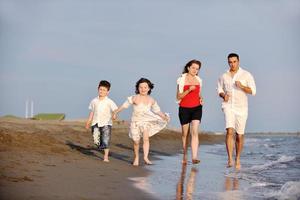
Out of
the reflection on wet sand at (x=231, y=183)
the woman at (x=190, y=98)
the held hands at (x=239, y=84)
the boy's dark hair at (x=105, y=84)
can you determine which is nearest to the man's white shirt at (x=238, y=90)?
the held hands at (x=239, y=84)

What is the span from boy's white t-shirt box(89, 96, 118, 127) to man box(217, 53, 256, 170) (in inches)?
79.6


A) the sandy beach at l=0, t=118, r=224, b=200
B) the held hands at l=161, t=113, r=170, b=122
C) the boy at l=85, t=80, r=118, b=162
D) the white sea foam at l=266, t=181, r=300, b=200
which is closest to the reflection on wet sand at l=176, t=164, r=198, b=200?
the sandy beach at l=0, t=118, r=224, b=200

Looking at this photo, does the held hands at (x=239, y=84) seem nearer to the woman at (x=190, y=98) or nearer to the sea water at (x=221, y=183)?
the woman at (x=190, y=98)

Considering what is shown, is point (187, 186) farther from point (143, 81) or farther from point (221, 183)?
point (143, 81)

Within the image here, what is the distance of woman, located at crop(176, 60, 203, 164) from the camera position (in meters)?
10.2

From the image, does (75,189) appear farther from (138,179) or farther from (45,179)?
(138,179)

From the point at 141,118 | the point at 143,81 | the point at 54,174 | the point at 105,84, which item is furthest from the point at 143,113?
→ the point at 54,174

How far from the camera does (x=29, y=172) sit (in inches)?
268

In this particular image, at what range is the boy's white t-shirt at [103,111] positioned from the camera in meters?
10.2

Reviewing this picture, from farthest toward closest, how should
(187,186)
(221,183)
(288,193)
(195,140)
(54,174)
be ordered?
(195,140) < (221,183) < (54,174) < (187,186) < (288,193)

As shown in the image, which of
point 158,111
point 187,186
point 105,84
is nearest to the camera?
point 187,186

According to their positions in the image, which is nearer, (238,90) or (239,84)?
(239,84)

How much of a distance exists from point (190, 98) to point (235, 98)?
2.83ft

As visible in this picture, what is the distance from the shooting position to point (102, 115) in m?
10.2
